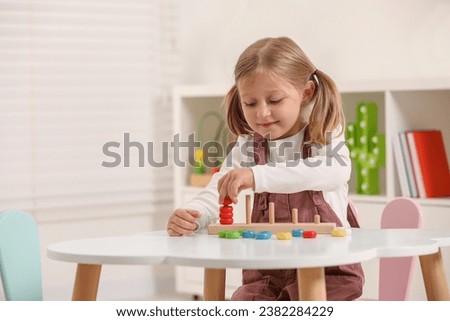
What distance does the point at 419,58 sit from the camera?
11.2 ft

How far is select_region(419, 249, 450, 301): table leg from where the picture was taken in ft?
5.91

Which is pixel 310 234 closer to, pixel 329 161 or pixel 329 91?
pixel 329 161

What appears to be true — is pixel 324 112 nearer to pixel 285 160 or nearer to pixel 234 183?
pixel 285 160

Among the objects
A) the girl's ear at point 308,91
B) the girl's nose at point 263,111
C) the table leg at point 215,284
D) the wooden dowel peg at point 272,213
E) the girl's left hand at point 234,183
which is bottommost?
the table leg at point 215,284

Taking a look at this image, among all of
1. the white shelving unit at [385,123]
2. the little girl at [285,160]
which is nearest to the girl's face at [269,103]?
the little girl at [285,160]

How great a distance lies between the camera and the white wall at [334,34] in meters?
3.39

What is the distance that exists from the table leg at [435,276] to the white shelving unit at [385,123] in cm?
120

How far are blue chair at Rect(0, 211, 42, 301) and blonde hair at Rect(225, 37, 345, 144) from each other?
53 cm

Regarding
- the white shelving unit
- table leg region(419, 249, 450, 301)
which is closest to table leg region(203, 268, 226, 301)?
table leg region(419, 249, 450, 301)

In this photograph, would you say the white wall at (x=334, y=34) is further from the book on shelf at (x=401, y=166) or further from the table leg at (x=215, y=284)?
the table leg at (x=215, y=284)

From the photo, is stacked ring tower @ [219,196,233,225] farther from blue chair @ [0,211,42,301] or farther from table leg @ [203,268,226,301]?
blue chair @ [0,211,42,301]

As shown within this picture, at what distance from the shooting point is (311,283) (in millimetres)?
1451

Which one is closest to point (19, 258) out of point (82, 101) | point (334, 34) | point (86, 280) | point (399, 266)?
point (86, 280)
